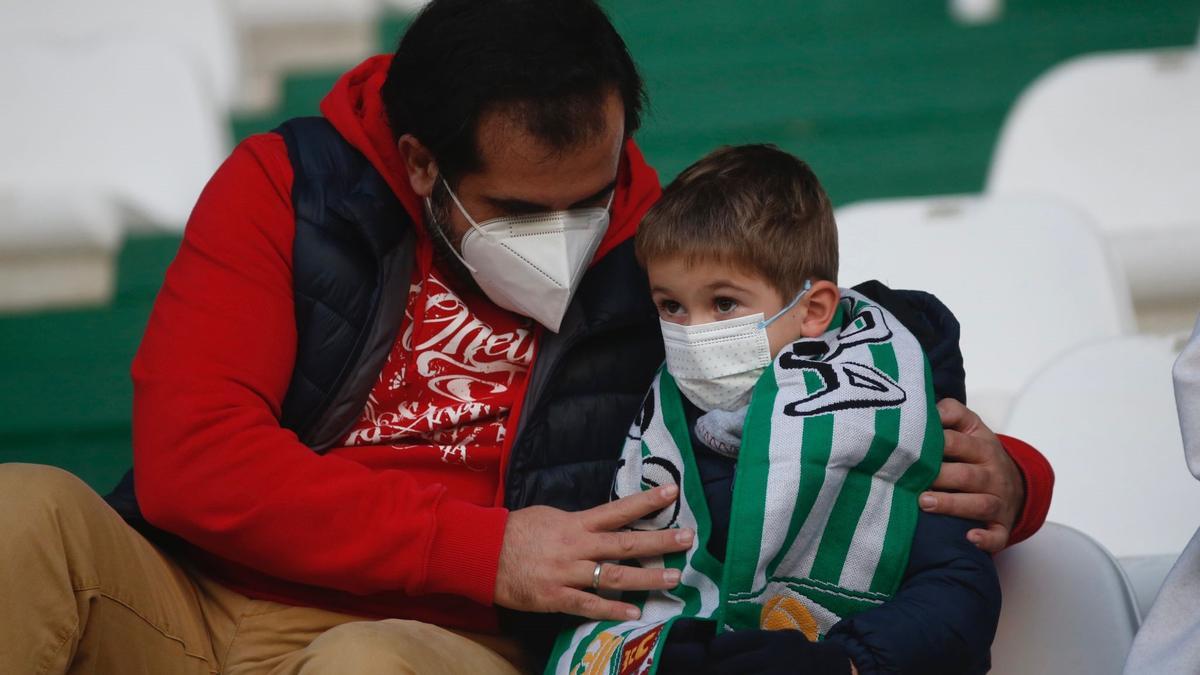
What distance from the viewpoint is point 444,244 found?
185cm

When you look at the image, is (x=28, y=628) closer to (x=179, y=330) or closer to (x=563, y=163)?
(x=179, y=330)

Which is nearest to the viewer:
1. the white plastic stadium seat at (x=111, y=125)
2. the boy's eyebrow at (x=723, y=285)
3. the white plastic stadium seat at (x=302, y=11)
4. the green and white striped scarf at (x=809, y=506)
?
the green and white striped scarf at (x=809, y=506)

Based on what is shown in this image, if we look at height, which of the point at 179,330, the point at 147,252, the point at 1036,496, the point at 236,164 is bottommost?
the point at 147,252

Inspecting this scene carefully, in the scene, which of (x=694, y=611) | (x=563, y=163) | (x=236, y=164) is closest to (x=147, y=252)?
(x=236, y=164)

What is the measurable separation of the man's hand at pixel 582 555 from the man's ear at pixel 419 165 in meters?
0.46

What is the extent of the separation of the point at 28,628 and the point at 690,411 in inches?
32.0

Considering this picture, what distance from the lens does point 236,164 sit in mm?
1837

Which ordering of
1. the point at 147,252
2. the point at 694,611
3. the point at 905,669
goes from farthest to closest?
the point at 147,252, the point at 694,611, the point at 905,669

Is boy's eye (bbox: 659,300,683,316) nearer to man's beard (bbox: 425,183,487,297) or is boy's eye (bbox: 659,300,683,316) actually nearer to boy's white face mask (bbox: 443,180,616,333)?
boy's white face mask (bbox: 443,180,616,333)

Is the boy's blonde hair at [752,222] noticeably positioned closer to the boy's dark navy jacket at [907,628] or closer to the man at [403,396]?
the man at [403,396]

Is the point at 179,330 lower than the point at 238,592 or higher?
higher

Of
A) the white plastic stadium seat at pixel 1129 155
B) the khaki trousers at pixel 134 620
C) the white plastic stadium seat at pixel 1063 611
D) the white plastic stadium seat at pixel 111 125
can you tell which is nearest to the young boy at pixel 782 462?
the white plastic stadium seat at pixel 1063 611

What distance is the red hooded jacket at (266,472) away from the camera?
5.44 ft

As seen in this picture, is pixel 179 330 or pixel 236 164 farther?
pixel 236 164
